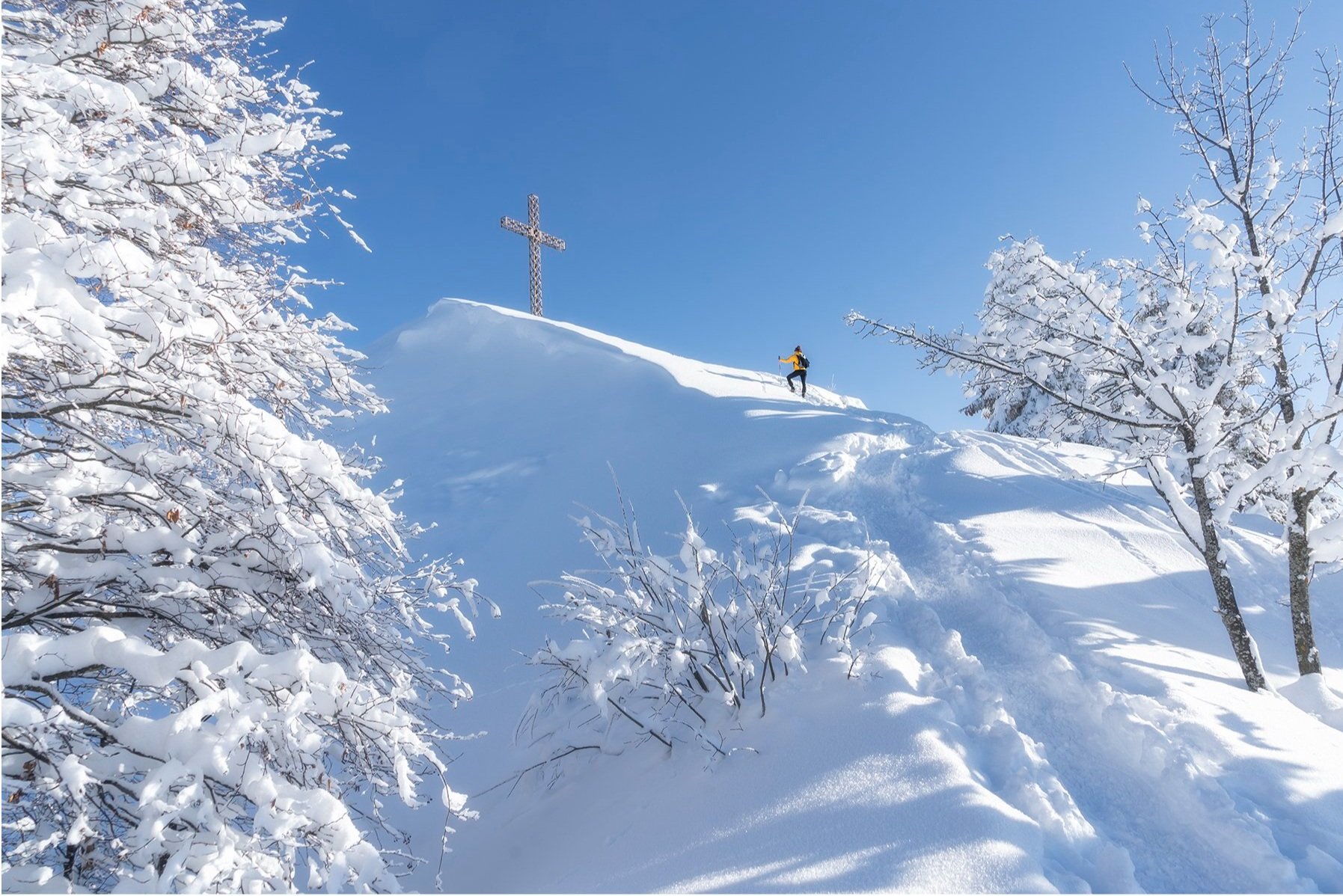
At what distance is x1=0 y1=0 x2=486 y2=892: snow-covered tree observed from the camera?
7.71 feet

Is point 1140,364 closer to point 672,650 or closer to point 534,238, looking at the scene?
point 672,650

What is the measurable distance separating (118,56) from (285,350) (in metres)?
1.69

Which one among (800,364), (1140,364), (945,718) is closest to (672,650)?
(945,718)

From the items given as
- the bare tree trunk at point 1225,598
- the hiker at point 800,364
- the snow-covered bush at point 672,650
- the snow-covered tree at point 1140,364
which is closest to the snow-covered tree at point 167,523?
the snow-covered bush at point 672,650

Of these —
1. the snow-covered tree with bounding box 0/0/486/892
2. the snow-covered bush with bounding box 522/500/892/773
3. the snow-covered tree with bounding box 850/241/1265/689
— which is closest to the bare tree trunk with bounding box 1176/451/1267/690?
the snow-covered tree with bounding box 850/241/1265/689

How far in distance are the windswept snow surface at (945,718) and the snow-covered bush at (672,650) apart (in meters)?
0.21

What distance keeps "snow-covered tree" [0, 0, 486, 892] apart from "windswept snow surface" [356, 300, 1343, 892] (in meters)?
1.64

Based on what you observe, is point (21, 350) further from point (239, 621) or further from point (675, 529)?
point (675, 529)

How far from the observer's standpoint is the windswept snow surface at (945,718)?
334 centimetres

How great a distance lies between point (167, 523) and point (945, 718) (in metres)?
4.74

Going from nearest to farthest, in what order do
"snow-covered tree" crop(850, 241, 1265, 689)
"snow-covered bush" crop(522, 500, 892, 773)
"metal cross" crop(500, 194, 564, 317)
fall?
"snow-covered bush" crop(522, 500, 892, 773)
"snow-covered tree" crop(850, 241, 1265, 689)
"metal cross" crop(500, 194, 564, 317)

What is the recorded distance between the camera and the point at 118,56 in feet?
10.9

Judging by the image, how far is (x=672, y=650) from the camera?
Result: 14.7 ft

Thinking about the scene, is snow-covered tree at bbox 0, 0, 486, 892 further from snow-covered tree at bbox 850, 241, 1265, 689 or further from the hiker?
the hiker
